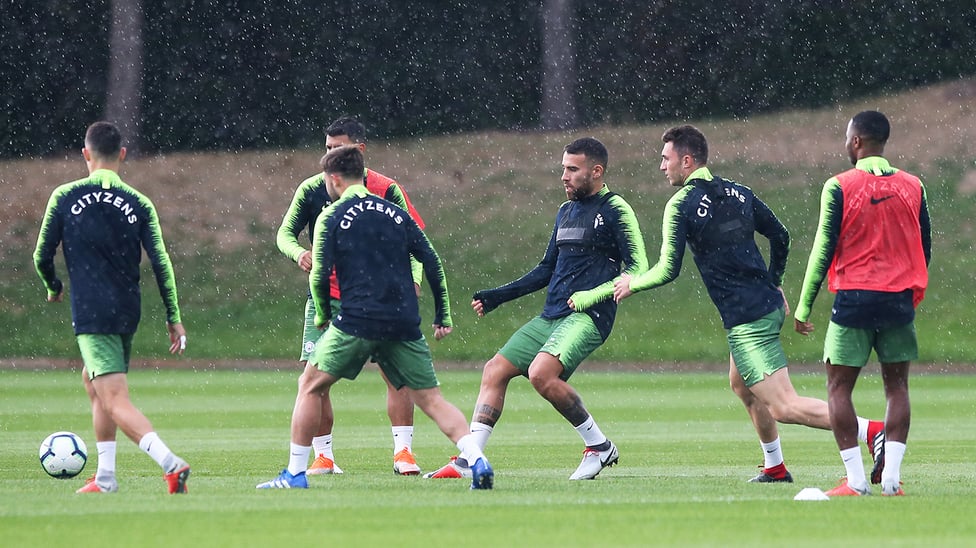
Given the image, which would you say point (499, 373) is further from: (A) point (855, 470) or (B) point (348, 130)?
(A) point (855, 470)

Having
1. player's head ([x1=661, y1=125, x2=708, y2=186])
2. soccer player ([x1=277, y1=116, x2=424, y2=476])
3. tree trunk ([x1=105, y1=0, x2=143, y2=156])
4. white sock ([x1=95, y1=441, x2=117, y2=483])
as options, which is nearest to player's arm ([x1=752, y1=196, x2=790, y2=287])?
player's head ([x1=661, y1=125, x2=708, y2=186])

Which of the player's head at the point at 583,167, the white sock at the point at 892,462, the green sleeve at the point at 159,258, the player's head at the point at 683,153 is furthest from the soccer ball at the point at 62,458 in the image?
the white sock at the point at 892,462

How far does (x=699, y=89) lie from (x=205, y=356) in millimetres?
19753

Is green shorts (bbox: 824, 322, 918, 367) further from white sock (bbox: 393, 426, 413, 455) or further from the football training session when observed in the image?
white sock (bbox: 393, 426, 413, 455)

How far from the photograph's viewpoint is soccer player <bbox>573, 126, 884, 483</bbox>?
988 centimetres

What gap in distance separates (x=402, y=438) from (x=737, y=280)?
263 cm

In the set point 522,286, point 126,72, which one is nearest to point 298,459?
→ point 522,286

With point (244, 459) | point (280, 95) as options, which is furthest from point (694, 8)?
point (244, 459)

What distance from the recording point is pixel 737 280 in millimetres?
10094

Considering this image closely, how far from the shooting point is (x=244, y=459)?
12.4m

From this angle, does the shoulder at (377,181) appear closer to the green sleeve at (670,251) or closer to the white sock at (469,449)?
the green sleeve at (670,251)

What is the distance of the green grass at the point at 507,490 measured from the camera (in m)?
7.41

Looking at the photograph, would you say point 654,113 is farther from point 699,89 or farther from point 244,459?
point 244,459

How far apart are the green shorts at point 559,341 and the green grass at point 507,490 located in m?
0.79
